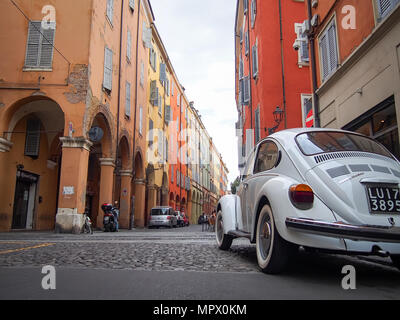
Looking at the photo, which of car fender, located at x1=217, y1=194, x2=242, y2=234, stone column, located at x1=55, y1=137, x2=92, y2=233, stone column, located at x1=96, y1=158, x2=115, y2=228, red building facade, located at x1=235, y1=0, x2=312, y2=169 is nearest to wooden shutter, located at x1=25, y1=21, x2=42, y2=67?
stone column, located at x1=55, y1=137, x2=92, y2=233

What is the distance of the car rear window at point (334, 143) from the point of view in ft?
13.6

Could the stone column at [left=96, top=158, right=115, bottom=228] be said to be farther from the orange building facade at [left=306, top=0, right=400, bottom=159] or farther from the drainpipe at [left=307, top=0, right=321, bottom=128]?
the orange building facade at [left=306, top=0, right=400, bottom=159]

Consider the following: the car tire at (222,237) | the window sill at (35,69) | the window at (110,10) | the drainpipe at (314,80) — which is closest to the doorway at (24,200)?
the window sill at (35,69)

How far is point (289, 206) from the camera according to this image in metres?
3.54

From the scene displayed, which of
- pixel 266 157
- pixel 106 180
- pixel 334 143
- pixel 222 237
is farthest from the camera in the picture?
pixel 106 180

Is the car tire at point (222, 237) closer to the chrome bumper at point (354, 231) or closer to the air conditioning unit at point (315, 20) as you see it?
the chrome bumper at point (354, 231)

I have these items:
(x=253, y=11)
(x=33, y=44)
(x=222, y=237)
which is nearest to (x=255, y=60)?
(x=253, y=11)

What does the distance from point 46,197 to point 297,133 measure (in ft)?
54.8

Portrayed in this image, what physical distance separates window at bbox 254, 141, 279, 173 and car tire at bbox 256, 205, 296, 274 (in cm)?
69

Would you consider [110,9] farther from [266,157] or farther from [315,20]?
[266,157]

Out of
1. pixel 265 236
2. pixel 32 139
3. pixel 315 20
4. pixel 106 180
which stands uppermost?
pixel 315 20

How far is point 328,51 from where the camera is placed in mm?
11562

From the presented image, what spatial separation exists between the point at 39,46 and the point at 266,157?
1348 centimetres
